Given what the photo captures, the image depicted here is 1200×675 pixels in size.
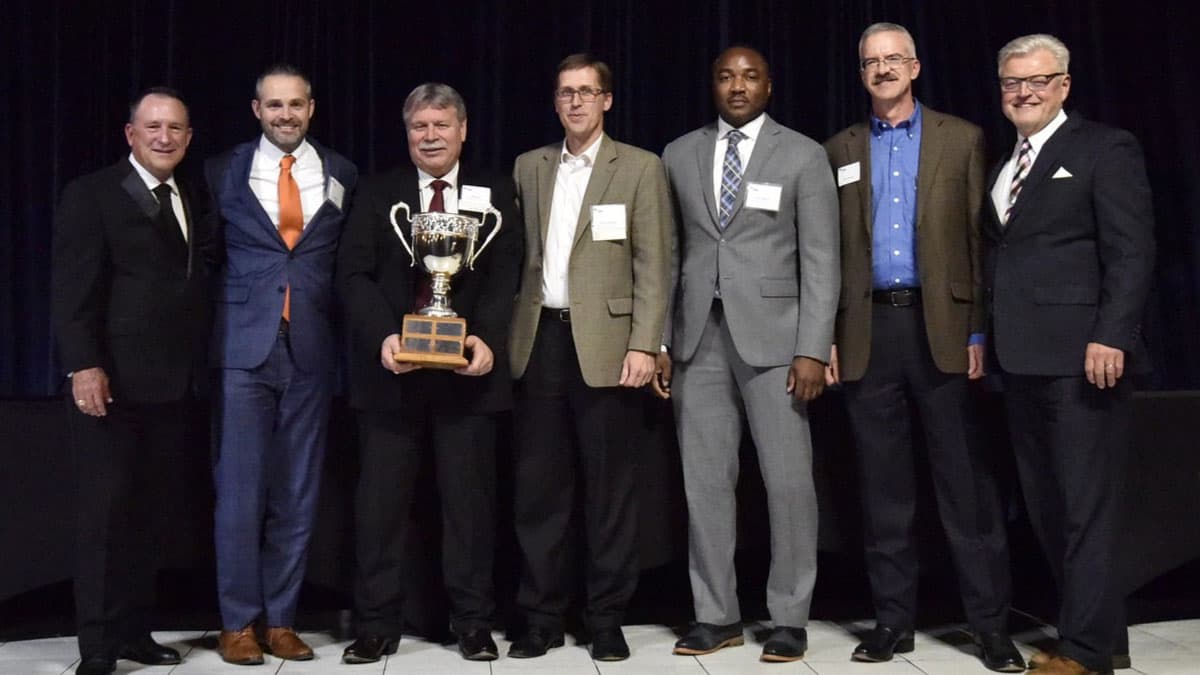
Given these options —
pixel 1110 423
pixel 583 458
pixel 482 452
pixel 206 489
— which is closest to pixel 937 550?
pixel 1110 423

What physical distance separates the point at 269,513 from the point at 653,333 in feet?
3.95

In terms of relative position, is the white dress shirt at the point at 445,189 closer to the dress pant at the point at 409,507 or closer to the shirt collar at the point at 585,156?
the shirt collar at the point at 585,156

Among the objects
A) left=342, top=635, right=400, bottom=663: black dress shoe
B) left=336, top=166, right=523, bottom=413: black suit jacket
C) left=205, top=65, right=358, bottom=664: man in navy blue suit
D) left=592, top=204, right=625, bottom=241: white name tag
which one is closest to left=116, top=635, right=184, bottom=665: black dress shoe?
left=205, top=65, right=358, bottom=664: man in navy blue suit

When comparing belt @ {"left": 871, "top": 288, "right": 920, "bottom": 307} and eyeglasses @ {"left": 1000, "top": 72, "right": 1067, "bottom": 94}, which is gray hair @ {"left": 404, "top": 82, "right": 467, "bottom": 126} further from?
eyeglasses @ {"left": 1000, "top": 72, "right": 1067, "bottom": 94}

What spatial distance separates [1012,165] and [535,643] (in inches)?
73.6

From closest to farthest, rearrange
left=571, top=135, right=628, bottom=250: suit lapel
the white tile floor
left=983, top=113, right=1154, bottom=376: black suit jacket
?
1. left=983, top=113, right=1154, bottom=376: black suit jacket
2. the white tile floor
3. left=571, top=135, right=628, bottom=250: suit lapel

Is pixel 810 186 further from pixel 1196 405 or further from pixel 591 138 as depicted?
pixel 1196 405

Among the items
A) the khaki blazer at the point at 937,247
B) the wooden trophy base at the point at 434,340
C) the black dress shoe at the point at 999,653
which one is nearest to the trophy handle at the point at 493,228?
the wooden trophy base at the point at 434,340

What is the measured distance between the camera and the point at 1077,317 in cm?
311

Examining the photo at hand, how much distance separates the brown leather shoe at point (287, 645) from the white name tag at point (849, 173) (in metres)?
2.00

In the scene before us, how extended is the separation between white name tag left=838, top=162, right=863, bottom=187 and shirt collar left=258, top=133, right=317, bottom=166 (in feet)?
5.01

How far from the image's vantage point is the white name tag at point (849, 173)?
343 centimetres

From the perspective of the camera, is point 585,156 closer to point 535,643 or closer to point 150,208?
point 150,208

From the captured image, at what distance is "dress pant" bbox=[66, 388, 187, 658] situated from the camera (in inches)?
126
